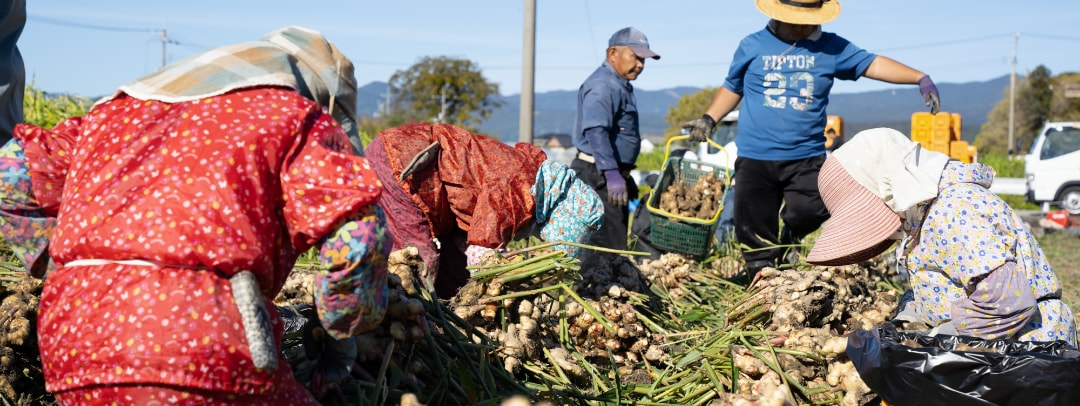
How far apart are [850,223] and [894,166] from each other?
30cm

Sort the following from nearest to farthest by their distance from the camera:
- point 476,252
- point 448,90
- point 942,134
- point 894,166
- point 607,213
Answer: point 894,166 < point 476,252 < point 607,213 < point 942,134 < point 448,90

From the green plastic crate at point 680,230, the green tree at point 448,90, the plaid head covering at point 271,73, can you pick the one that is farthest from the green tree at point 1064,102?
the plaid head covering at point 271,73

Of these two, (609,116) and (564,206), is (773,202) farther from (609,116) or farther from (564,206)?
(564,206)

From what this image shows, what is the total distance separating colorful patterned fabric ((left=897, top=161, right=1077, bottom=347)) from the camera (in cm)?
282

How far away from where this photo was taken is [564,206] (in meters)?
3.77

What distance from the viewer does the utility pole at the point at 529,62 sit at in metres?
9.71

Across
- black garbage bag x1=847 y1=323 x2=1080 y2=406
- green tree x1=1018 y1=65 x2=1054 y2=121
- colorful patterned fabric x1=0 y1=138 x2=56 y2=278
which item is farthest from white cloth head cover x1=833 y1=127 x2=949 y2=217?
green tree x1=1018 y1=65 x2=1054 y2=121

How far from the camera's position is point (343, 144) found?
76.8 inches

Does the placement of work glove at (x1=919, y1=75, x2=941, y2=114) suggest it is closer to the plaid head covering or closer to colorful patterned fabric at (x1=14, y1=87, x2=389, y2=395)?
the plaid head covering

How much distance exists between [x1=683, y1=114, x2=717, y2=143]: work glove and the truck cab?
1195 cm

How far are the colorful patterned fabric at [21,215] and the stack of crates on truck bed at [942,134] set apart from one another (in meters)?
10.8

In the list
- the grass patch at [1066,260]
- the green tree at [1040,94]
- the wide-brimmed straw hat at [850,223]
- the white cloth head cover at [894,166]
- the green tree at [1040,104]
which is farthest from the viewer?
the green tree at [1040,94]

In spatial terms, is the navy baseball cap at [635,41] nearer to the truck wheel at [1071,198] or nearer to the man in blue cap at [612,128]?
the man in blue cap at [612,128]

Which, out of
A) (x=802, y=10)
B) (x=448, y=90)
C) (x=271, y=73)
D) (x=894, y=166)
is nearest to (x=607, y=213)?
(x=802, y=10)
